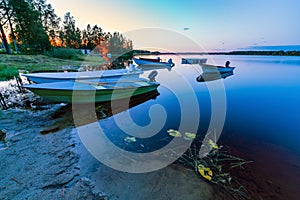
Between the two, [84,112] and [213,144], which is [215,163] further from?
[84,112]

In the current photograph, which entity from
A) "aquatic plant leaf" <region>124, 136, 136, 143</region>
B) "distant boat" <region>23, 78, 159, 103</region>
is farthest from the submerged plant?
"distant boat" <region>23, 78, 159, 103</region>

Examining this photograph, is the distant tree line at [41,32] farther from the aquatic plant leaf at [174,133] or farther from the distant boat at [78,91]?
the aquatic plant leaf at [174,133]

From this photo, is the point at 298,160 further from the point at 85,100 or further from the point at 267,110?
the point at 85,100

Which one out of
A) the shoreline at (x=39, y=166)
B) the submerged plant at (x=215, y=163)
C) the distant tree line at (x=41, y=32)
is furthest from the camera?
the distant tree line at (x=41, y=32)

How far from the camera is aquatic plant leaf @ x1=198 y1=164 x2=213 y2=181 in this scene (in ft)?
10.2

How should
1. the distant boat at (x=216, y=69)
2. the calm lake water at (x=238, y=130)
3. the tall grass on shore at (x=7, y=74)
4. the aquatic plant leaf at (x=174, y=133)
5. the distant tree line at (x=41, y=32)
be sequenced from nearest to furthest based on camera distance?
the calm lake water at (x=238, y=130), the aquatic plant leaf at (x=174, y=133), the tall grass on shore at (x=7, y=74), the distant boat at (x=216, y=69), the distant tree line at (x=41, y=32)

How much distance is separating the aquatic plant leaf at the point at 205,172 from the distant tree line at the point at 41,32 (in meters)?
34.6

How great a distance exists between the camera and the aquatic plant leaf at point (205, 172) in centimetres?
310

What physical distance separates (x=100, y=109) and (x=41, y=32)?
34.6m

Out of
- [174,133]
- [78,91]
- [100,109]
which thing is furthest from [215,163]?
[78,91]

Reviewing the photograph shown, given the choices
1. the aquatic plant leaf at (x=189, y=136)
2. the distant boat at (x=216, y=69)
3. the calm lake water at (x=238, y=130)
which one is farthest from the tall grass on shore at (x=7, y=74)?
the distant boat at (x=216, y=69)

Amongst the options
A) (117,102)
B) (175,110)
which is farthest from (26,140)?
(175,110)

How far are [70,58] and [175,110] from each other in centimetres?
3044

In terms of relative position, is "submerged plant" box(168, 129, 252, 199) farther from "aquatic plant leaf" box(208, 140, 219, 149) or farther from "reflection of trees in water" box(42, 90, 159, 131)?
"reflection of trees in water" box(42, 90, 159, 131)
